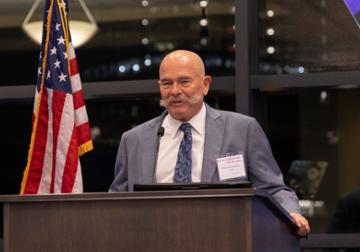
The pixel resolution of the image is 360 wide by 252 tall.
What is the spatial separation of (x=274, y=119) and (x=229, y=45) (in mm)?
591

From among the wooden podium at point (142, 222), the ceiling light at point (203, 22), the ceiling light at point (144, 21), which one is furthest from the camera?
the ceiling light at point (144, 21)

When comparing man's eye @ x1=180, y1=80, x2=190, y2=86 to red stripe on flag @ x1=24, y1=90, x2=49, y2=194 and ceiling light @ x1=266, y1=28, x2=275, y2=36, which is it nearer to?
red stripe on flag @ x1=24, y1=90, x2=49, y2=194

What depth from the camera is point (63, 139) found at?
5.65 metres

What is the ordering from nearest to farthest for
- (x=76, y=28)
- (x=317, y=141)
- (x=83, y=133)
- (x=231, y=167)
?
1. (x=231, y=167)
2. (x=83, y=133)
3. (x=317, y=141)
4. (x=76, y=28)

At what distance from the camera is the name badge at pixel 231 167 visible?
4336mm

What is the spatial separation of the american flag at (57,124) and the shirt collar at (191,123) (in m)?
1.10

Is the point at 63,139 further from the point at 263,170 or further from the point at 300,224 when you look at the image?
the point at 300,224

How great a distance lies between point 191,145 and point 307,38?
2.02 m

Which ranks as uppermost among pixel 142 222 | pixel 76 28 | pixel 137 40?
pixel 76 28

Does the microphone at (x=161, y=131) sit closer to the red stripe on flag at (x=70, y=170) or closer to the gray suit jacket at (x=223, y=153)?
the gray suit jacket at (x=223, y=153)

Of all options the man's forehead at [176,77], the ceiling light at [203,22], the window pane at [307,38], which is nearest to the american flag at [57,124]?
the ceiling light at [203,22]

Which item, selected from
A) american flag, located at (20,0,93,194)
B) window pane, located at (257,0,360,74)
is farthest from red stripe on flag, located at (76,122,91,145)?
window pane, located at (257,0,360,74)

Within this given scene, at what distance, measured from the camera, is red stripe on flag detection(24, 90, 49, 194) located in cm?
564

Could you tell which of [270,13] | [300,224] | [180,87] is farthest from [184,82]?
[270,13]
